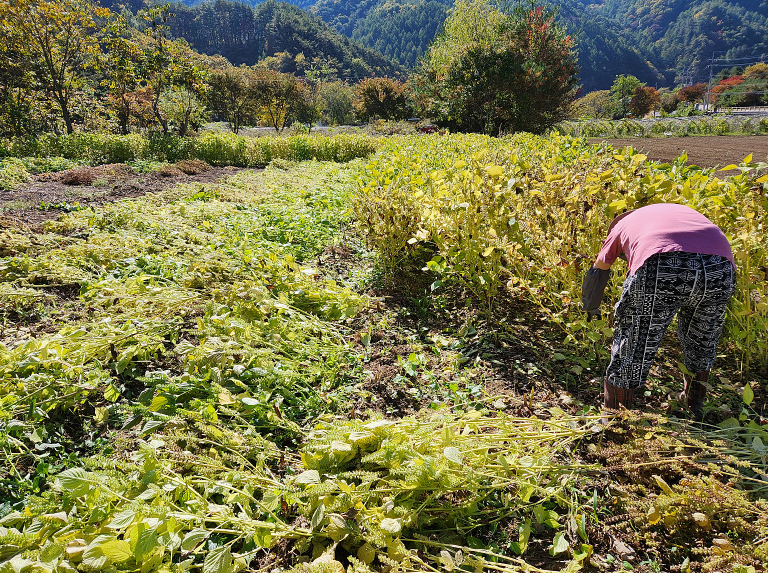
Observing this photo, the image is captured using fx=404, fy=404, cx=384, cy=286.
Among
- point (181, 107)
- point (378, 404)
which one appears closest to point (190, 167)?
point (181, 107)

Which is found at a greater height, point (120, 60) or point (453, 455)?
point (120, 60)

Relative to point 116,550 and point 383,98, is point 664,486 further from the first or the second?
point 383,98

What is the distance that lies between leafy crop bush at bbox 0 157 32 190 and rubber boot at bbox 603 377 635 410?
9.37 meters

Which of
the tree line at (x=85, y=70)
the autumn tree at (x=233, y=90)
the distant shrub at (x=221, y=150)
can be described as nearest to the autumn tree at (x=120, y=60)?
the tree line at (x=85, y=70)

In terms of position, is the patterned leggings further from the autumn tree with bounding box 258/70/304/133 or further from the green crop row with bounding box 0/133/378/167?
the autumn tree with bounding box 258/70/304/133

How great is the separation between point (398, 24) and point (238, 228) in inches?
6440

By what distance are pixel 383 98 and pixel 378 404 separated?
1251 inches

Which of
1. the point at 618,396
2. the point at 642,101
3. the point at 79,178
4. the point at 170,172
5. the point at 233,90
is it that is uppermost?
the point at 642,101

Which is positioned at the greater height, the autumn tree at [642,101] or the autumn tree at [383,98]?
the autumn tree at [642,101]

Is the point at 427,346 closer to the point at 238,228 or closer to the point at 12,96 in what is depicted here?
the point at 238,228

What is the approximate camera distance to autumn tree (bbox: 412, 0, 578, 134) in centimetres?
1847

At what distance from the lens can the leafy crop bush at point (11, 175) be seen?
7120 mm

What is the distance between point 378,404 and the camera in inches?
93.6

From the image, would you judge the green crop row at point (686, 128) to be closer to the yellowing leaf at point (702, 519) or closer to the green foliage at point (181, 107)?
the green foliage at point (181, 107)
